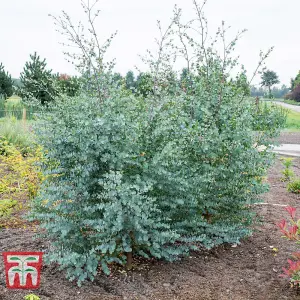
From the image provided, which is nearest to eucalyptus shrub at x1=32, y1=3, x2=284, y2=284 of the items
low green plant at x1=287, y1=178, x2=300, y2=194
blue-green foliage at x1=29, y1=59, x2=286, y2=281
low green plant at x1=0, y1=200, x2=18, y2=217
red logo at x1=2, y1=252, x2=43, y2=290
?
blue-green foliage at x1=29, y1=59, x2=286, y2=281

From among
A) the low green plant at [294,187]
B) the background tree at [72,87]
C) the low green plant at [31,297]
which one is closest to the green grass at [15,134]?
the background tree at [72,87]

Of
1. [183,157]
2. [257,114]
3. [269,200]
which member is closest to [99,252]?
[183,157]

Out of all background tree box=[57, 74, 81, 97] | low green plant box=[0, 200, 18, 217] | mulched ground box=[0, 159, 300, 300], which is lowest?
mulched ground box=[0, 159, 300, 300]

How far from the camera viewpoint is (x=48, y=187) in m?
3.79

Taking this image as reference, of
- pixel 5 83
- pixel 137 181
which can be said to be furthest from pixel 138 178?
pixel 5 83

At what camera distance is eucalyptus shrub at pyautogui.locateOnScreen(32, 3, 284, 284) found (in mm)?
3637

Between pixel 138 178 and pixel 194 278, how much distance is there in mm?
978

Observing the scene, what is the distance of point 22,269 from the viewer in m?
3.42

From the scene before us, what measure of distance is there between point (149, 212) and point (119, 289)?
644 millimetres

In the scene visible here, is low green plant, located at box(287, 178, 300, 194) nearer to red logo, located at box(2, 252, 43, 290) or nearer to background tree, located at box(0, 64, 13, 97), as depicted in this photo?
red logo, located at box(2, 252, 43, 290)

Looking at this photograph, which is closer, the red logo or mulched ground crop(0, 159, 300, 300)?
the red logo

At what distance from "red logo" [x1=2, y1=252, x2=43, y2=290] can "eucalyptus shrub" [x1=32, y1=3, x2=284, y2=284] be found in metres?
0.24

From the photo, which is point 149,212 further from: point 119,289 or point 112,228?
→ point 119,289

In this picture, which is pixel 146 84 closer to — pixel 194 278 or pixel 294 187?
pixel 194 278
